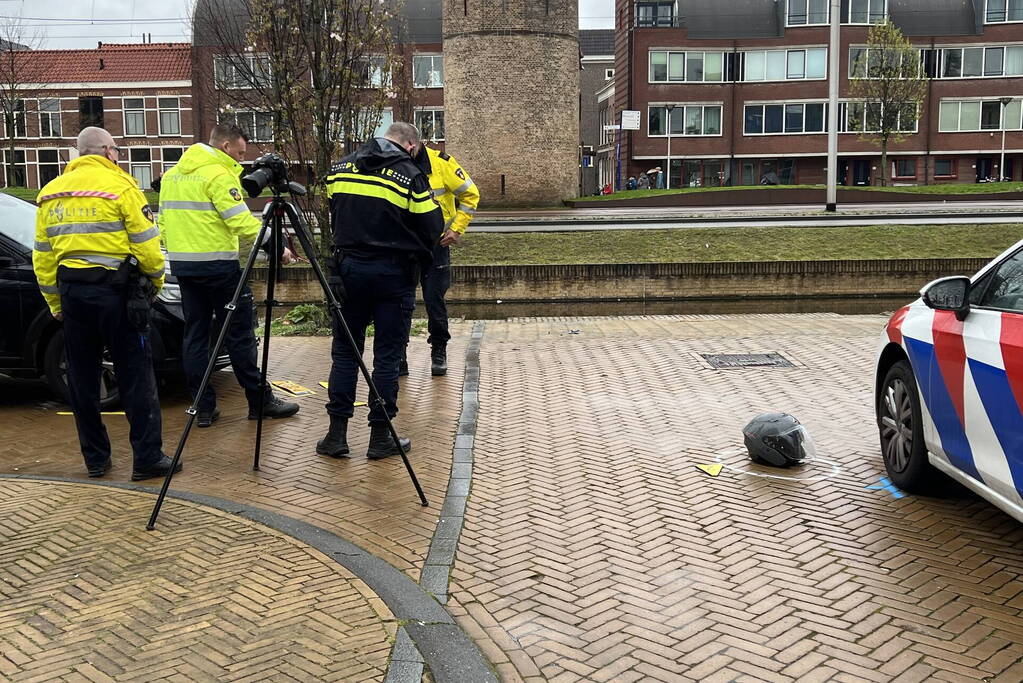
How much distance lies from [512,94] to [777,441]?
34692 mm

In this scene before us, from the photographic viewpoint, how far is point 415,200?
6.30m

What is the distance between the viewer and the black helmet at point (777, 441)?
255 inches

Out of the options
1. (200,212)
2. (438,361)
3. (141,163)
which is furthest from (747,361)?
(141,163)

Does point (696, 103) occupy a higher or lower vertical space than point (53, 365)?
higher

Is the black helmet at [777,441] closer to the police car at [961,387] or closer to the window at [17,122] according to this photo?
the police car at [961,387]

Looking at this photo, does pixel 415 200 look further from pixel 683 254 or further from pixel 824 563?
pixel 683 254

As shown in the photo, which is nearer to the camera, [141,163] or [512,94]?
[512,94]

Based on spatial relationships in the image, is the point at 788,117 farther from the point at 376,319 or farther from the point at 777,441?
the point at 376,319

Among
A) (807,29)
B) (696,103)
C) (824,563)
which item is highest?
(807,29)

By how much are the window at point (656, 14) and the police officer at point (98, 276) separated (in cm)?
5445

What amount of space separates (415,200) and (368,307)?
756 millimetres

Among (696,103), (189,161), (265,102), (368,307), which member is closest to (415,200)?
(368,307)

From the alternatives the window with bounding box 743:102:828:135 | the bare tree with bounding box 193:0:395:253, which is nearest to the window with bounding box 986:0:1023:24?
the window with bounding box 743:102:828:135

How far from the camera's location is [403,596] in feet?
14.4
